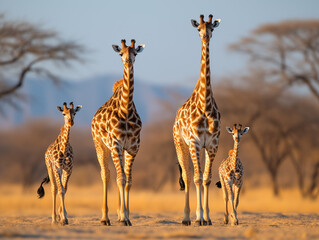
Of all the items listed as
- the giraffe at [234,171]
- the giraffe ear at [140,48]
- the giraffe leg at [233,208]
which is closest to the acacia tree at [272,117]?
the giraffe at [234,171]

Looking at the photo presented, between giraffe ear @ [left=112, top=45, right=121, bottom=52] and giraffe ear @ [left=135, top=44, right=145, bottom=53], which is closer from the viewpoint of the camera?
giraffe ear @ [left=112, top=45, right=121, bottom=52]

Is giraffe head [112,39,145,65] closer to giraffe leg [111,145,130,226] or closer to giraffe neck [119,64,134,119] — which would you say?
giraffe neck [119,64,134,119]

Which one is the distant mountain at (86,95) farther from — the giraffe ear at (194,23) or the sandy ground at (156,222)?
the giraffe ear at (194,23)

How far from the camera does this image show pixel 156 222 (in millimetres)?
12711

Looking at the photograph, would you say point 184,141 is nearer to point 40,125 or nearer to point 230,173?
point 230,173

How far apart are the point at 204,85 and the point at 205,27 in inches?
37.6

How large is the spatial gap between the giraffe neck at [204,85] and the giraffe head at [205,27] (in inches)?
4.3

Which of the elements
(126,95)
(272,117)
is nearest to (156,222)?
(126,95)

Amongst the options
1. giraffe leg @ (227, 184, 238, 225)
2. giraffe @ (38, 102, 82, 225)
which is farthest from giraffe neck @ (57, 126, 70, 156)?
giraffe leg @ (227, 184, 238, 225)

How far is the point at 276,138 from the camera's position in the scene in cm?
2839

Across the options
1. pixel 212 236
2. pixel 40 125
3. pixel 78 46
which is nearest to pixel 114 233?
pixel 212 236

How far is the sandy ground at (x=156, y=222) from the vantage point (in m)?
8.48

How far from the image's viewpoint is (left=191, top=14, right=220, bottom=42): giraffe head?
36.9 feet

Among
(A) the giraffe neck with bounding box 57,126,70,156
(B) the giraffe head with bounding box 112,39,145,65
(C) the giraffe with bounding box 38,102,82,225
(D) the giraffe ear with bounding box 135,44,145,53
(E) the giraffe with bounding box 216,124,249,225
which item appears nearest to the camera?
(B) the giraffe head with bounding box 112,39,145,65
